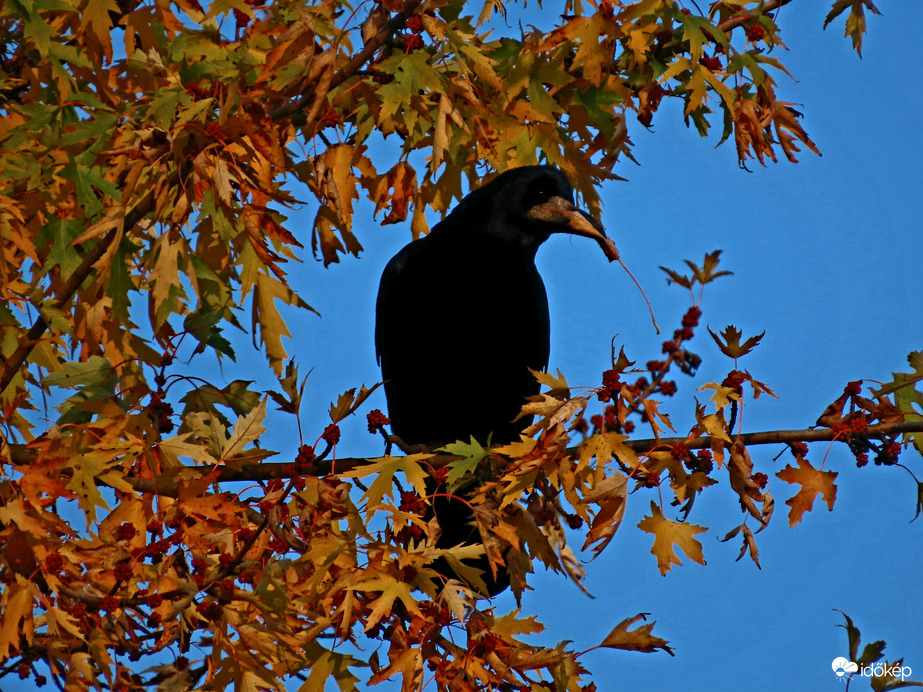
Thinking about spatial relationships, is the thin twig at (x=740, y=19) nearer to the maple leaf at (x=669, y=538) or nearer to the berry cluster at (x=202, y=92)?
the berry cluster at (x=202, y=92)

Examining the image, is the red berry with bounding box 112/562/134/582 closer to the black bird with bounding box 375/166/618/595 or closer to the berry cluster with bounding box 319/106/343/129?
the berry cluster with bounding box 319/106/343/129

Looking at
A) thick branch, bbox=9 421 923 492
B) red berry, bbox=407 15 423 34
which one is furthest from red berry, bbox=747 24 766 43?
thick branch, bbox=9 421 923 492

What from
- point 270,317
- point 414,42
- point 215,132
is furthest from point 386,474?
point 414,42

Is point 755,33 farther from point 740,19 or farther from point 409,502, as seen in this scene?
point 409,502

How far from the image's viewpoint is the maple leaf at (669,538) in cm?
278

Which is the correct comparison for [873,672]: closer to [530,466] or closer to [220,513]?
[530,466]

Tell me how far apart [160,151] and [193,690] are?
58.3 inches

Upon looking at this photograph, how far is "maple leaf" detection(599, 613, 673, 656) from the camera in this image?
272cm

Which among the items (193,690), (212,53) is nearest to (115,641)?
(193,690)

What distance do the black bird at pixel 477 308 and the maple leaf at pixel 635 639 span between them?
1.55 m

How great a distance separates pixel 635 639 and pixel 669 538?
281 mm

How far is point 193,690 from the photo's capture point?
9.28ft

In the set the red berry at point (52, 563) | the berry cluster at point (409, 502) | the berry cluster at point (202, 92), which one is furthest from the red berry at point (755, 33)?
the red berry at point (52, 563)

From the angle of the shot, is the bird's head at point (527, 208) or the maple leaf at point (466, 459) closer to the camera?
the maple leaf at point (466, 459)
